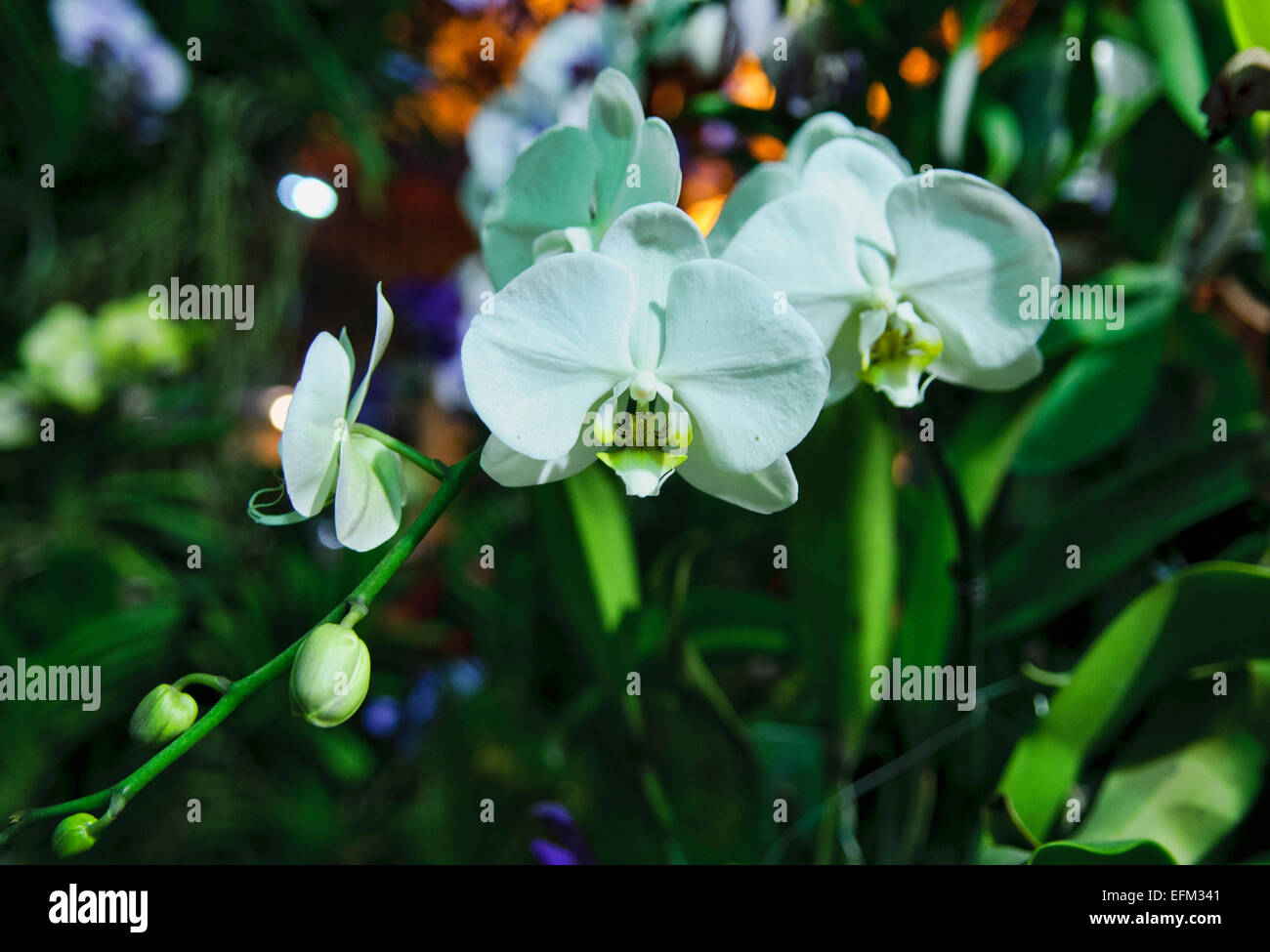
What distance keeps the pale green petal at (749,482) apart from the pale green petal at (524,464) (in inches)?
1.0

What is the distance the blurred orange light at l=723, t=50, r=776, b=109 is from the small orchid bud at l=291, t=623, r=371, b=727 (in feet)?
1.18

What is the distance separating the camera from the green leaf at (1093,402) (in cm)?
30

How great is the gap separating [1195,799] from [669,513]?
30cm

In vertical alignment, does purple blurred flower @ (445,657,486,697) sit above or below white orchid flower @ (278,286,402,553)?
below

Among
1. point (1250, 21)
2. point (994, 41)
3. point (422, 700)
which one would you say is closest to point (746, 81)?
point (994, 41)

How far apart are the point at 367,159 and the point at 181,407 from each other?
12.1 inches

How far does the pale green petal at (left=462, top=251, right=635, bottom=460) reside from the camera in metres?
0.17

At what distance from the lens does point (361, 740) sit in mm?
598

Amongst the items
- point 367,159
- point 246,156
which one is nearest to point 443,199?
point 246,156

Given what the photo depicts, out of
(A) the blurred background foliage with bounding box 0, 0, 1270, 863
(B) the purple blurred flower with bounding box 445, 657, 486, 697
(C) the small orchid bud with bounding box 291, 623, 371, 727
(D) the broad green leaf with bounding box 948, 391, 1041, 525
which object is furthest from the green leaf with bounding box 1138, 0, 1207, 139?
(B) the purple blurred flower with bounding box 445, 657, 486, 697

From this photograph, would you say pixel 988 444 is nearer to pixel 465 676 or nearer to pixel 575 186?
pixel 575 186

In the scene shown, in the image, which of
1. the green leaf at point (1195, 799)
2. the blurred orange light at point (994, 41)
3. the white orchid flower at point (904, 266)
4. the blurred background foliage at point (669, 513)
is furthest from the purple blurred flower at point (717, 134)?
the green leaf at point (1195, 799)

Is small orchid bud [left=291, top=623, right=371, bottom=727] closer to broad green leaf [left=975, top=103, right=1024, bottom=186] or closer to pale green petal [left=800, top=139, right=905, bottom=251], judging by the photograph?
pale green petal [left=800, top=139, right=905, bottom=251]
